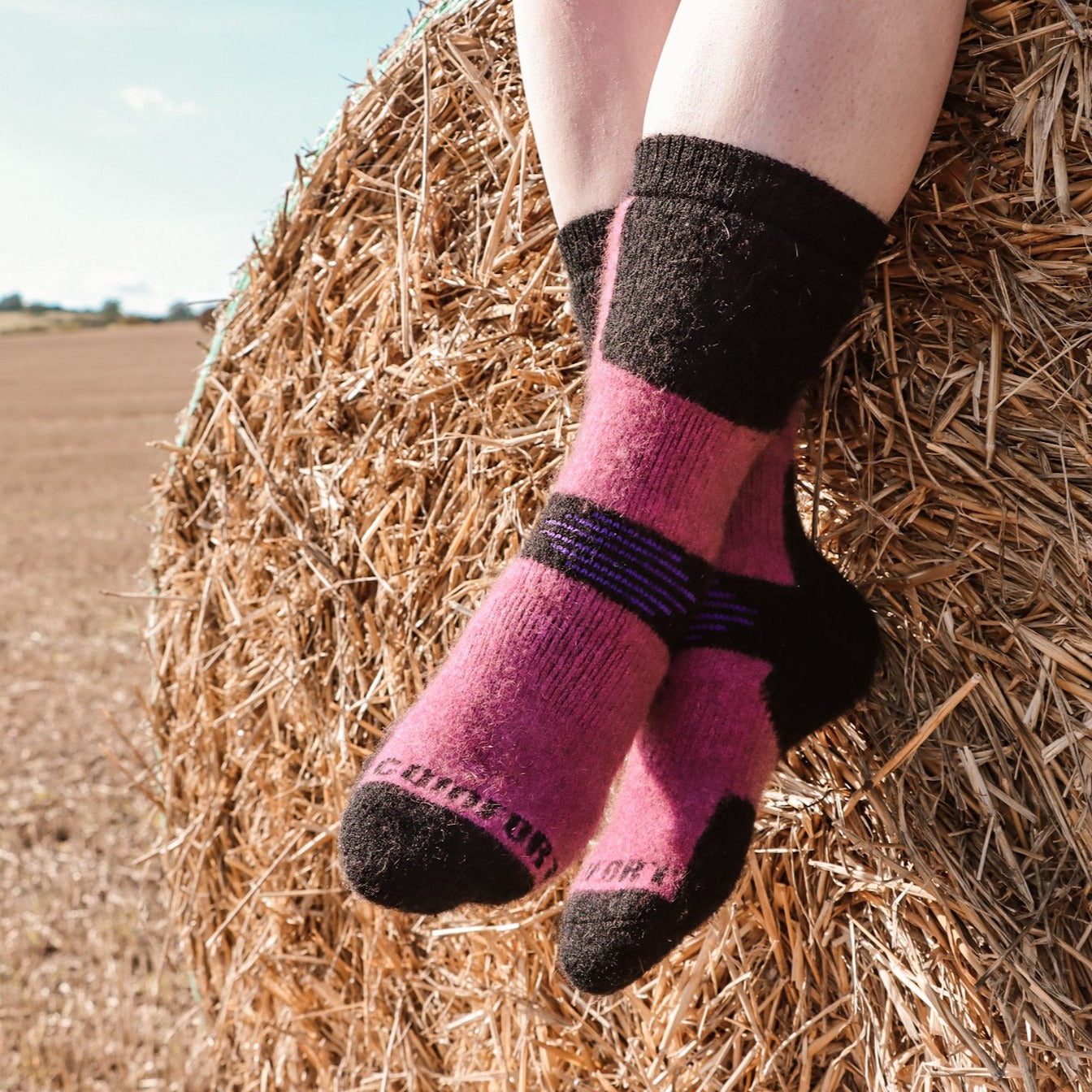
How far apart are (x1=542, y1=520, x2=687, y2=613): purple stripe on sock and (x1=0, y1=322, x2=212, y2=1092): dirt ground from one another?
81 cm

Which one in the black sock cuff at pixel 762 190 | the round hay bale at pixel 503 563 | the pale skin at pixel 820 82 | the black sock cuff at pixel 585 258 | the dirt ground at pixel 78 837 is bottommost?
the dirt ground at pixel 78 837

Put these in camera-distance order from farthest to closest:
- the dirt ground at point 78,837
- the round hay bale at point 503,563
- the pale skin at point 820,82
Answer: the dirt ground at point 78,837, the round hay bale at point 503,563, the pale skin at point 820,82

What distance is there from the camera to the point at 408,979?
1.01 meters

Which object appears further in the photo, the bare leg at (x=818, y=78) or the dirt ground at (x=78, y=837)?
the dirt ground at (x=78, y=837)

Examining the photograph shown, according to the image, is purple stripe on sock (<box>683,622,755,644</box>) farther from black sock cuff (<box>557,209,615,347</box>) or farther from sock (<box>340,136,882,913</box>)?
black sock cuff (<box>557,209,615,347</box>)

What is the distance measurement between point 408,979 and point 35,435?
7.09m

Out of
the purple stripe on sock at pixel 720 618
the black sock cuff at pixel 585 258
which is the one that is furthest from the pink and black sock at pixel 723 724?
the black sock cuff at pixel 585 258

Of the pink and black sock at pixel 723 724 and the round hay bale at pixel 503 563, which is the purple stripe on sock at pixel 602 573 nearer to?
the pink and black sock at pixel 723 724

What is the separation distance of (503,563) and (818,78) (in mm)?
471

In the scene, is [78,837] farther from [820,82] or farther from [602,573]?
[820,82]

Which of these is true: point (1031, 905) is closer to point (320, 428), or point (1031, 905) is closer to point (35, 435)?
point (320, 428)

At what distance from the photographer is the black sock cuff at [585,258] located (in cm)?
68

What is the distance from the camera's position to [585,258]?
690 millimetres

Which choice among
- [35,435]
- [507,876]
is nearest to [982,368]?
[507,876]
